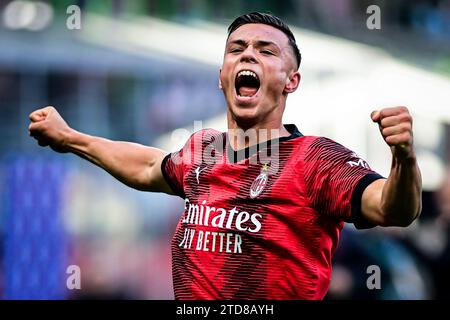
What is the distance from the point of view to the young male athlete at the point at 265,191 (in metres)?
3.07

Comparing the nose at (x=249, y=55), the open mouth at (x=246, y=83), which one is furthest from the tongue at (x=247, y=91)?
the nose at (x=249, y=55)

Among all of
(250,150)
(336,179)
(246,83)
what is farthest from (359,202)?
(246,83)

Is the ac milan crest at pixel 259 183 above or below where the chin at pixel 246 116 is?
below

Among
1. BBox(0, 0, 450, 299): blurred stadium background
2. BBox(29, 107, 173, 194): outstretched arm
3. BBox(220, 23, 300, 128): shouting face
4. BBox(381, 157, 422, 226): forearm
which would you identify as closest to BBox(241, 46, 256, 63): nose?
BBox(220, 23, 300, 128): shouting face

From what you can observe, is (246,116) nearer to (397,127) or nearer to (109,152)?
(109,152)

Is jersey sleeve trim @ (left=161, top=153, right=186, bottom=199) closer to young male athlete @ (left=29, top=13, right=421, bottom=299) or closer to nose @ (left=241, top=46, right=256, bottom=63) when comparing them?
young male athlete @ (left=29, top=13, right=421, bottom=299)

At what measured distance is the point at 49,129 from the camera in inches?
160

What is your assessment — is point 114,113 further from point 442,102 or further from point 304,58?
point 442,102

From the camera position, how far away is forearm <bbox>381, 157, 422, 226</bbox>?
2756 millimetres

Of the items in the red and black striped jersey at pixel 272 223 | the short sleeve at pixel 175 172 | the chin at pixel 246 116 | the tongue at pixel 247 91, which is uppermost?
the tongue at pixel 247 91

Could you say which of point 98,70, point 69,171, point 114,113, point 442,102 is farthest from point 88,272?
point 442,102

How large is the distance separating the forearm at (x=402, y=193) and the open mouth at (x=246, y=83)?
3.14 feet

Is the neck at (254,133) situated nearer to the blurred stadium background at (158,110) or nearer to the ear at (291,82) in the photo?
the ear at (291,82)

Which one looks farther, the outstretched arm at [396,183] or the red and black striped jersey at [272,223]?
the red and black striped jersey at [272,223]
